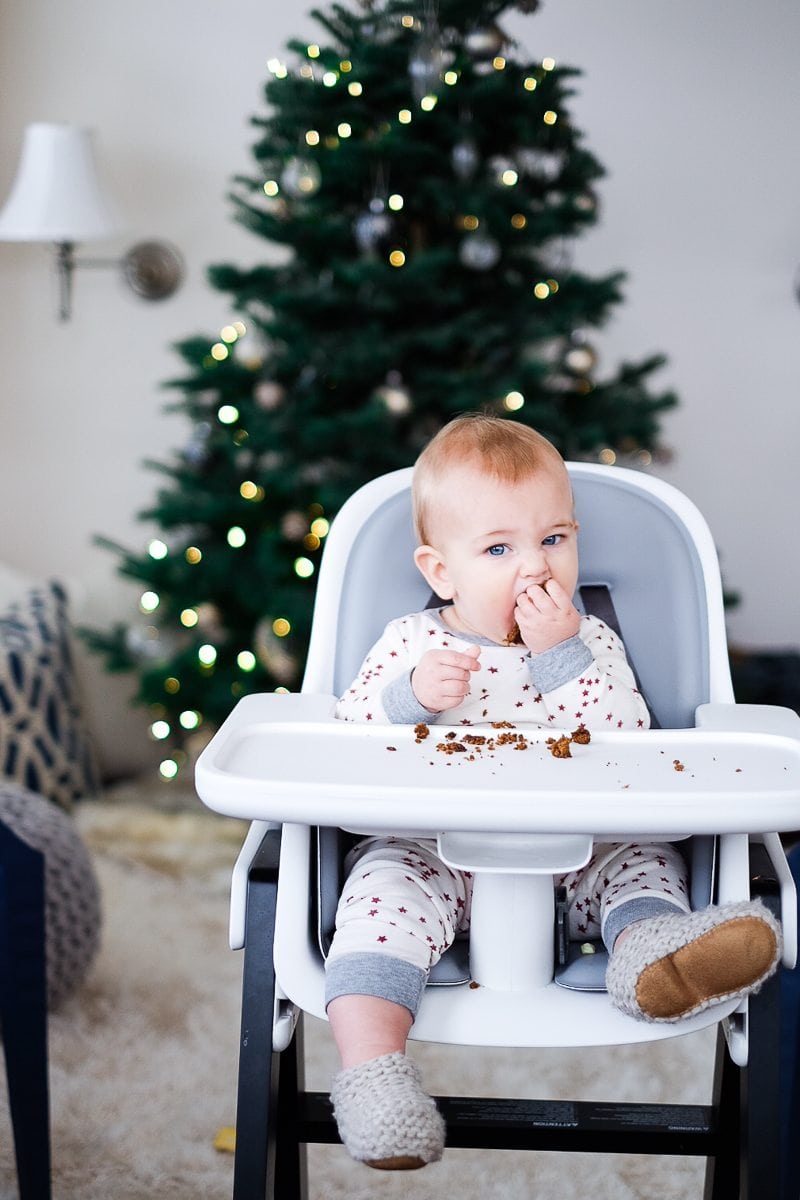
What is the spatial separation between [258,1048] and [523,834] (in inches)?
12.6

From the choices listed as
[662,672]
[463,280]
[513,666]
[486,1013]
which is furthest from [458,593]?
[463,280]

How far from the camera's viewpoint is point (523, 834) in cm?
107

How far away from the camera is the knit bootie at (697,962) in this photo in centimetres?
103

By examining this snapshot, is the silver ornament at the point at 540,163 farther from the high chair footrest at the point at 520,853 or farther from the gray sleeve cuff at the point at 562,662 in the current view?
the high chair footrest at the point at 520,853

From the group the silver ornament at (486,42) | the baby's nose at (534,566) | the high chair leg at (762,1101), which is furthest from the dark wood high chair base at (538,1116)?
the silver ornament at (486,42)

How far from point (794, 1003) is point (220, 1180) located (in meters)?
0.75

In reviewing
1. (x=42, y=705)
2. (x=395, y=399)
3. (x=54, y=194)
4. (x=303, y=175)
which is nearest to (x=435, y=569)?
(x=395, y=399)

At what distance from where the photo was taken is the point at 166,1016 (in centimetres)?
206

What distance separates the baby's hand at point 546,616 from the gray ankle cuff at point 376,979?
338 millimetres

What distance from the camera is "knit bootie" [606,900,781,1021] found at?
1.03 meters

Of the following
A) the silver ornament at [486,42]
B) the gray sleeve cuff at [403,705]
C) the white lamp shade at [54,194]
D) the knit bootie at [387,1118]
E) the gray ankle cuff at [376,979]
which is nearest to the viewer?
the knit bootie at [387,1118]

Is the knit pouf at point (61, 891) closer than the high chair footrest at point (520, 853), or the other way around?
the high chair footrest at point (520, 853)

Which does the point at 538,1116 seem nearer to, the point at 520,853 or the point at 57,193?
the point at 520,853

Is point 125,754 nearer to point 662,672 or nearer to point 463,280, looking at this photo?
point 463,280
